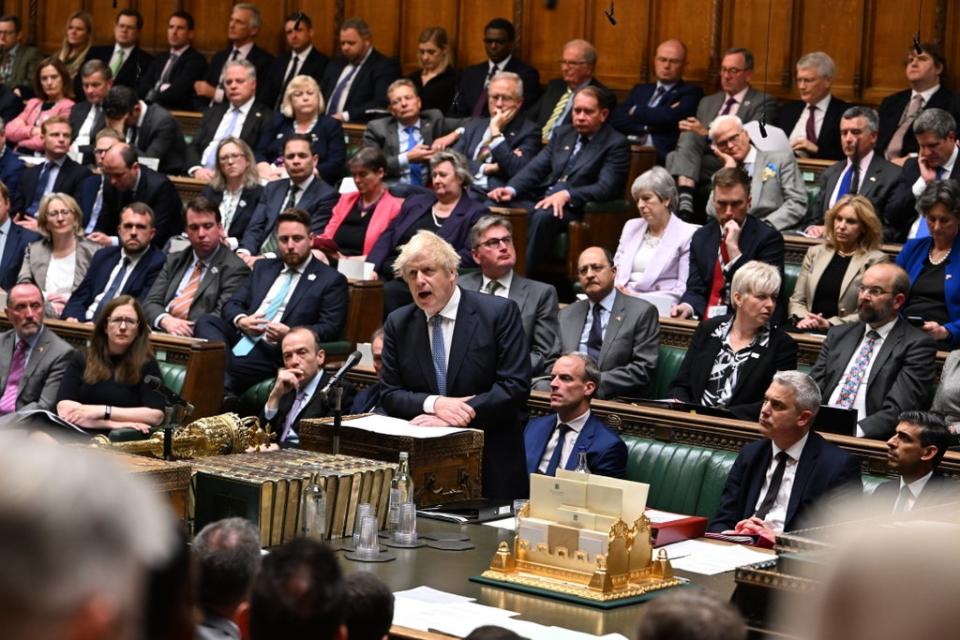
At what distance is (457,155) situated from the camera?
788cm

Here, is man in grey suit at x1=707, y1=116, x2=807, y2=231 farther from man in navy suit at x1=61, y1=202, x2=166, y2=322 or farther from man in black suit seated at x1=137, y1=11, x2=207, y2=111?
man in black suit seated at x1=137, y1=11, x2=207, y2=111

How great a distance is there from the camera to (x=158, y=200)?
8750 mm

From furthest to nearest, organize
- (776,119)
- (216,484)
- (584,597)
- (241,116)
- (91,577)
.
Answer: (241,116), (776,119), (216,484), (584,597), (91,577)

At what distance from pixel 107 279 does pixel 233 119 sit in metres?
2.43

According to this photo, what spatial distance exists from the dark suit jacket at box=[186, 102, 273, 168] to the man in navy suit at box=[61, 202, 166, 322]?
6.86 ft

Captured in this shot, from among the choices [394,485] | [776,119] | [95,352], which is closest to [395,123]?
[776,119]

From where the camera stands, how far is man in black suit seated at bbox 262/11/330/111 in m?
10.6

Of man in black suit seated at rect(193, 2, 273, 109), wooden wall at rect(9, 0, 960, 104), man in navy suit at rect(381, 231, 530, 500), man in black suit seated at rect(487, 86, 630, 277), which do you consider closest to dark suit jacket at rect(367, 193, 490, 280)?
man in black suit seated at rect(487, 86, 630, 277)

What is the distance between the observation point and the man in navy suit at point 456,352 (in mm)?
4906

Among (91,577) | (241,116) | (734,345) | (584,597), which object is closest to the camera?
(91,577)

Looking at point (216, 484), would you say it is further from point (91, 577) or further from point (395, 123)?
point (395, 123)

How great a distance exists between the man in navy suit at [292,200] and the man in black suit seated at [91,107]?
2.16 meters

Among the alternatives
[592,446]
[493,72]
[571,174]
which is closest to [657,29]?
[493,72]

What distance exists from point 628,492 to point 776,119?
5667 mm
